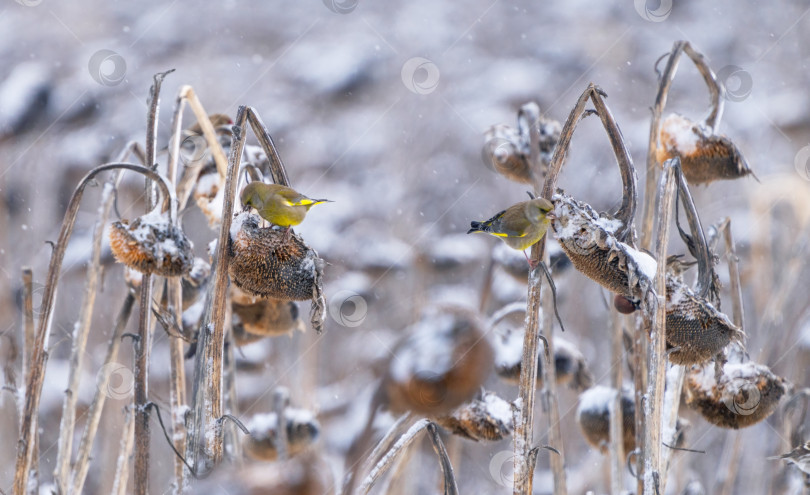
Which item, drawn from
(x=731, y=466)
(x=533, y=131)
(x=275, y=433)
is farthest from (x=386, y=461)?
(x=731, y=466)

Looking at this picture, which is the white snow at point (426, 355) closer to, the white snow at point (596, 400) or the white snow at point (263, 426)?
the white snow at point (596, 400)

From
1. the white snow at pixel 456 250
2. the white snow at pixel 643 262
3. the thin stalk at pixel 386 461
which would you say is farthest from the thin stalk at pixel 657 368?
the white snow at pixel 456 250

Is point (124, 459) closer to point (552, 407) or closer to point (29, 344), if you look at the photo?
point (29, 344)

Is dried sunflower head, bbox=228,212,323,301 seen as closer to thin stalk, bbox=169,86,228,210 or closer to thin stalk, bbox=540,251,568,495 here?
thin stalk, bbox=169,86,228,210

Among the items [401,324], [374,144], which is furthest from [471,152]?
[401,324]

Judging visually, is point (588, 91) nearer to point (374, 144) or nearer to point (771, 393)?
point (771, 393)

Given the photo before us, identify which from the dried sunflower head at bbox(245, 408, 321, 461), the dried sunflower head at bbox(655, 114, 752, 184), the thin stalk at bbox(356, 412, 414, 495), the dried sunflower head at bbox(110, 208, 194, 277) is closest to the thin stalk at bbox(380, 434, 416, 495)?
the thin stalk at bbox(356, 412, 414, 495)
